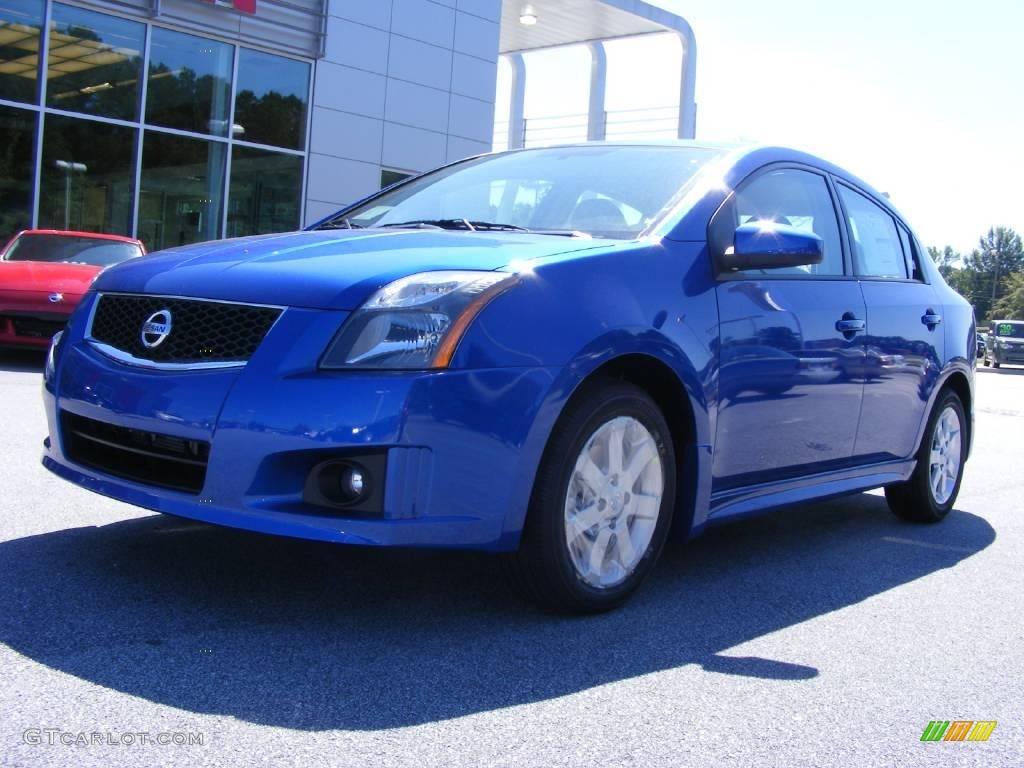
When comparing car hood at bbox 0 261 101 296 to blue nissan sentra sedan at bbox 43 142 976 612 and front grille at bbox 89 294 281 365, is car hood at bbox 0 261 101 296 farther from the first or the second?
front grille at bbox 89 294 281 365

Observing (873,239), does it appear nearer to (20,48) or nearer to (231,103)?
(20,48)

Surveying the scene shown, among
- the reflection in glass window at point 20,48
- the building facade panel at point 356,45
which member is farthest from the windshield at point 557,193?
the building facade panel at point 356,45

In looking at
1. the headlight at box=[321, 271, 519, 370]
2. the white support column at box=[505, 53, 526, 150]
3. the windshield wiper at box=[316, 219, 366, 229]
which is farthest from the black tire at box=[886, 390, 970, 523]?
the white support column at box=[505, 53, 526, 150]

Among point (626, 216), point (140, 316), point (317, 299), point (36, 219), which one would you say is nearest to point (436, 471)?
point (317, 299)

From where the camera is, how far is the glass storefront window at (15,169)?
16.0 m

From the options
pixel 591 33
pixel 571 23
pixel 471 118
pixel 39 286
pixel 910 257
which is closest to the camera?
pixel 910 257

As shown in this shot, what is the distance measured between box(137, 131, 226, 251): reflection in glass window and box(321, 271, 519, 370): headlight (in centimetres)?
1515

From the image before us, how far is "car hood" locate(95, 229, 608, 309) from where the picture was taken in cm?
317

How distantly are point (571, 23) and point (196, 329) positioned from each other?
2179cm

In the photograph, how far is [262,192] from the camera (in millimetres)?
19094

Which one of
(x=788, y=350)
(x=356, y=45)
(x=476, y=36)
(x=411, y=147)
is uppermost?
(x=476, y=36)

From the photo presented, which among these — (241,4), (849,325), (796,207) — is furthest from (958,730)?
(241,4)

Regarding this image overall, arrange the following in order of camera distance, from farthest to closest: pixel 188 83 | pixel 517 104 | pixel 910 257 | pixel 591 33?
pixel 517 104, pixel 591 33, pixel 188 83, pixel 910 257

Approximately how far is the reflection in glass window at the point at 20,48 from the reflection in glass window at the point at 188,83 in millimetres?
1707
